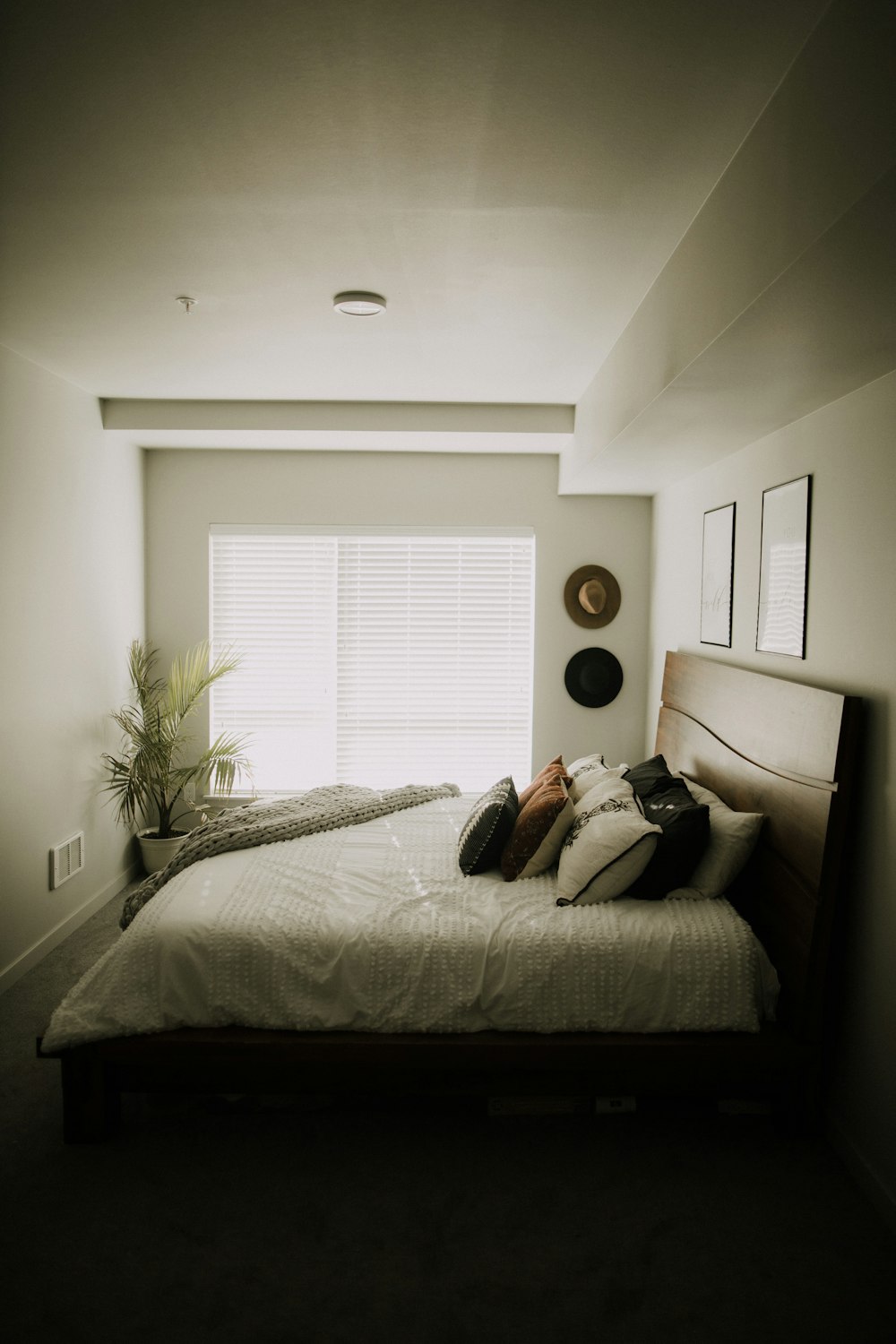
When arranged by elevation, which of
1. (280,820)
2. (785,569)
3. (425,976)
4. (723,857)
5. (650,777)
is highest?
(785,569)

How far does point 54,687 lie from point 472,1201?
2.76 metres

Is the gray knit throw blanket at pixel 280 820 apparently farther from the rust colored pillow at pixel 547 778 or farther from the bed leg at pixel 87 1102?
the rust colored pillow at pixel 547 778

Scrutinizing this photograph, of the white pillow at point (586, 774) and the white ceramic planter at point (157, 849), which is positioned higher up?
the white pillow at point (586, 774)

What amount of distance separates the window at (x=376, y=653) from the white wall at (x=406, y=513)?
0.41 feet

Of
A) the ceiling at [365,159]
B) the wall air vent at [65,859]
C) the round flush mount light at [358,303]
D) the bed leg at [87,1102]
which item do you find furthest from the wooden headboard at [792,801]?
the wall air vent at [65,859]

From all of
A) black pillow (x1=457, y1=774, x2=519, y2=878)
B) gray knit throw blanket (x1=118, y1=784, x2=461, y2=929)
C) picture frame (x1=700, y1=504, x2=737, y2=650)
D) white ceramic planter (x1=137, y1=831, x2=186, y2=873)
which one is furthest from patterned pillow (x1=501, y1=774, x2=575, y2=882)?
white ceramic planter (x1=137, y1=831, x2=186, y2=873)

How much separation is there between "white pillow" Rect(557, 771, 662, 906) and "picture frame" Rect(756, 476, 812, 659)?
782mm

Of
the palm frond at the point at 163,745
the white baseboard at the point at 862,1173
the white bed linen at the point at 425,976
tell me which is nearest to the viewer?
the white baseboard at the point at 862,1173

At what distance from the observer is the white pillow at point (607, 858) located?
104 inches

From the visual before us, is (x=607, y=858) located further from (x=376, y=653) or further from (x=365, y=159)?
(x=376, y=653)

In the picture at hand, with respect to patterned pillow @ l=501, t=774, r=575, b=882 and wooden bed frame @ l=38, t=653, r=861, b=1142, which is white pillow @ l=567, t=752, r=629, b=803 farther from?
wooden bed frame @ l=38, t=653, r=861, b=1142

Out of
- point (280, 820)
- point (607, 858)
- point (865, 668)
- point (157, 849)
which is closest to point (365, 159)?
point (865, 668)

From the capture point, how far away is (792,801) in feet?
8.34

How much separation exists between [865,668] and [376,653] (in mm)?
3256
